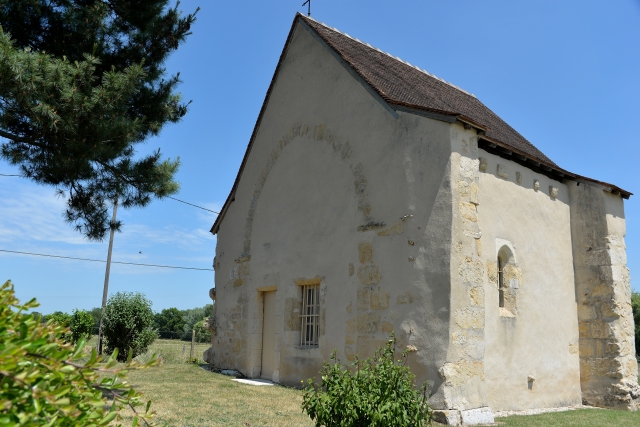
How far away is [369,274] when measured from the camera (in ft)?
28.7

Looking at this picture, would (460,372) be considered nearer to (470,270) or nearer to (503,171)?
(470,270)

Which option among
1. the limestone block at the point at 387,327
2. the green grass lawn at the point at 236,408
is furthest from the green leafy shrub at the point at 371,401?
the limestone block at the point at 387,327

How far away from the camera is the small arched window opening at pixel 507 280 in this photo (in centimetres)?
895

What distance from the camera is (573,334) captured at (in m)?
10.2

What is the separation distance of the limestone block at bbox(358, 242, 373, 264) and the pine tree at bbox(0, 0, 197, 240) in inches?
133

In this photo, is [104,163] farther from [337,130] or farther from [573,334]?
[573,334]

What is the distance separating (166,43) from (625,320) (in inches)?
394

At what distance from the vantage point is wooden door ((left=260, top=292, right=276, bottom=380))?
1127cm

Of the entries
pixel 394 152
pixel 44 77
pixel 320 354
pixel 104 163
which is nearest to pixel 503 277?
pixel 394 152

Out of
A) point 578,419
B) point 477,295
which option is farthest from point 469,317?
point 578,419

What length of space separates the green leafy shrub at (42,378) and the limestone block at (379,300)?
21.2 feet

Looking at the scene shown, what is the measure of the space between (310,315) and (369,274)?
2.05 metres

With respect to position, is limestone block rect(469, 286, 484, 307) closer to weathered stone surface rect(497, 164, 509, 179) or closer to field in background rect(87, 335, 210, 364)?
weathered stone surface rect(497, 164, 509, 179)

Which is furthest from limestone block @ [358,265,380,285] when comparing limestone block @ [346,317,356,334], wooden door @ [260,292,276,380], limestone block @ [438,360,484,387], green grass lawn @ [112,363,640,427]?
wooden door @ [260,292,276,380]
